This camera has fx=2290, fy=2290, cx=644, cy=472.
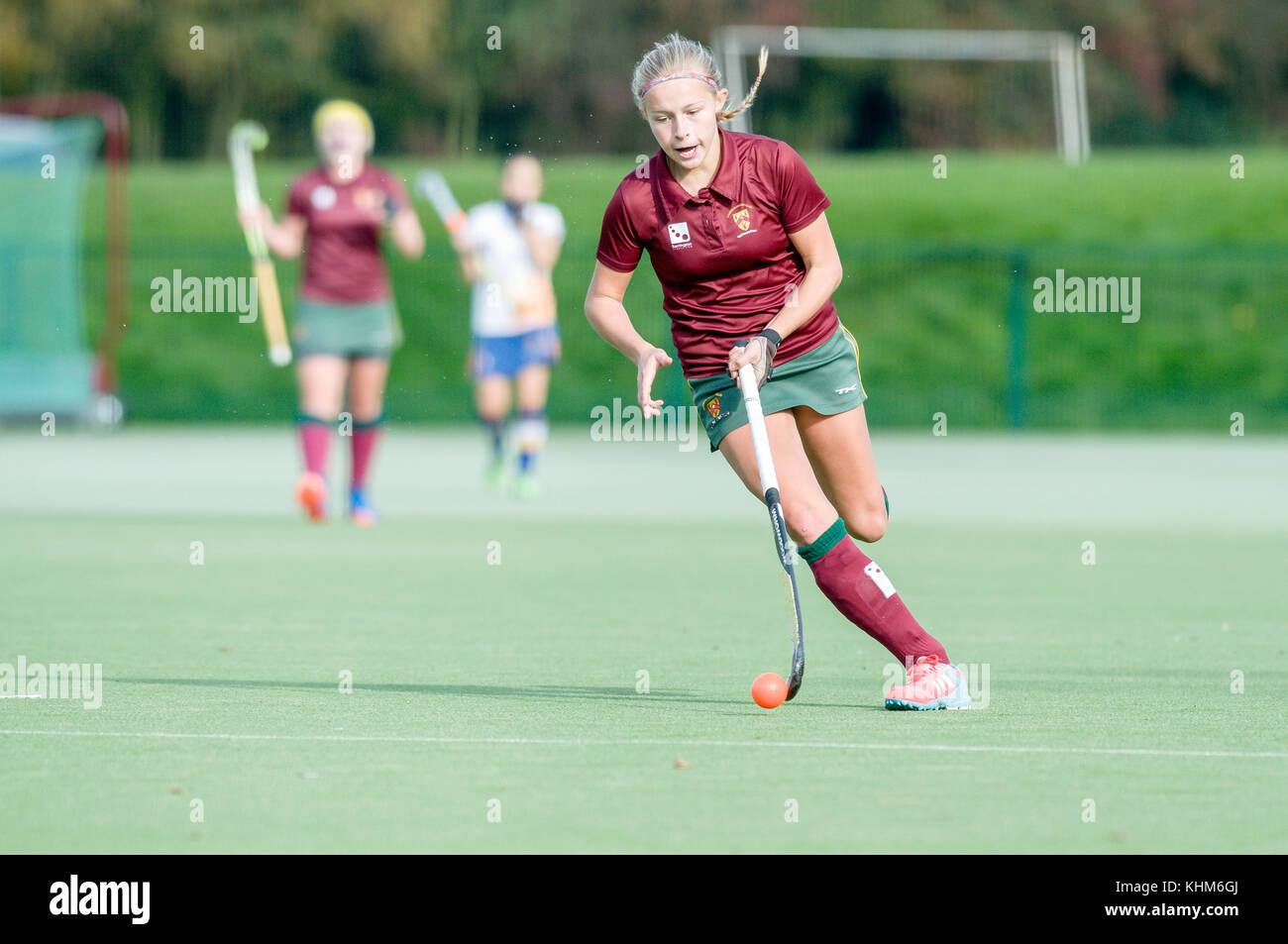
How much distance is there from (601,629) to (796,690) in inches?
87.6

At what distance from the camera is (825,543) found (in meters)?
Result: 6.52

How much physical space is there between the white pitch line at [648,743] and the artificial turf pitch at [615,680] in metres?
0.02

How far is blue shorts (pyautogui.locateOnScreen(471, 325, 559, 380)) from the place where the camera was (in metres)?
15.4

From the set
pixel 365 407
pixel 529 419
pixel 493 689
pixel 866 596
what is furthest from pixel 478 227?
pixel 866 596

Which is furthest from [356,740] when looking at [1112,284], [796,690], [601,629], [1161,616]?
[1112,284]

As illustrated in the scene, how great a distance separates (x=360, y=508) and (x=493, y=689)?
6200 millimetres

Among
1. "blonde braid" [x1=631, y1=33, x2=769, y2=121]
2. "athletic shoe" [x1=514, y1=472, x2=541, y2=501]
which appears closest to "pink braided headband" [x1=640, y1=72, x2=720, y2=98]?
"blonde braid" [x1=631, y1=33, x2=769, y2=121]

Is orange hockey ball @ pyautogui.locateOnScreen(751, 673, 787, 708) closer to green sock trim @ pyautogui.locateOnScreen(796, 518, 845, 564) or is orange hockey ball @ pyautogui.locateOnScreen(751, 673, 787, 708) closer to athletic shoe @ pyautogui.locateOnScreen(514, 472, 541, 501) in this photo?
green sock trim @ pyautogui.locateOnScreen(796, 518, 845, 564)

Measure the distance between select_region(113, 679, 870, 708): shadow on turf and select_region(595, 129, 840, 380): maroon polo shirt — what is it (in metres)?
0.95

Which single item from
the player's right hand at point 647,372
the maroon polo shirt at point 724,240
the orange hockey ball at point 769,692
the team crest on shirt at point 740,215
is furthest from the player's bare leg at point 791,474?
the team crest on shirt at point 740,215

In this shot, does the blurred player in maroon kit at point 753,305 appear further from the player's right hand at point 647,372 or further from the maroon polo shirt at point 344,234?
the maroon polo shirt at point 344,234

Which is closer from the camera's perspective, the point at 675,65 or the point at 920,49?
the point at 675,65

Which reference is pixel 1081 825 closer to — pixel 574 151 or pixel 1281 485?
pixel 1281 485

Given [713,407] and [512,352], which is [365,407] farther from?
[713,407]
